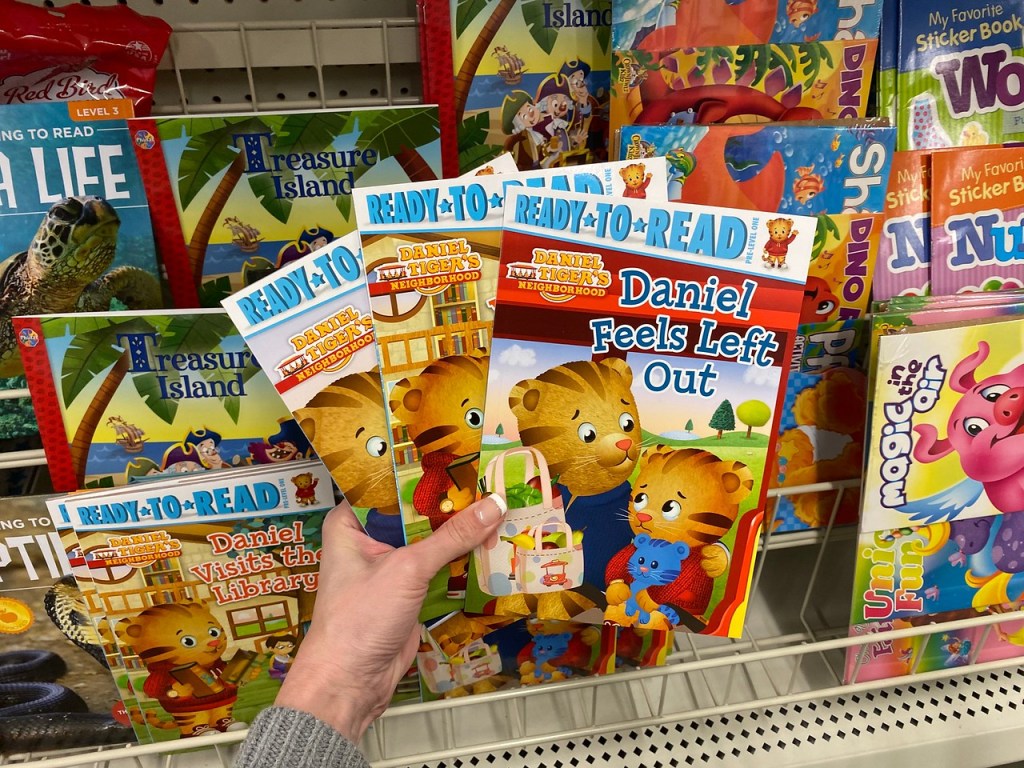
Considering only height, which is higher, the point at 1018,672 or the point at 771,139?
the point at 771,139

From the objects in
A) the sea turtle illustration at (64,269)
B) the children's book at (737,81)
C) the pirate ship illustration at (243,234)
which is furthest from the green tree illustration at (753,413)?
the sea turtle illustration at (64,269)

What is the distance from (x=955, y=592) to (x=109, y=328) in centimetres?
94

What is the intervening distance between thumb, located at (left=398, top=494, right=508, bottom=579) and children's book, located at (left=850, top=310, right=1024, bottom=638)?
39 cm

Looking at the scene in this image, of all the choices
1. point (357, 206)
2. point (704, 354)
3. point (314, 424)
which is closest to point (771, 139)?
point (704, 354)

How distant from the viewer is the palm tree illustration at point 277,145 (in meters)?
0.77

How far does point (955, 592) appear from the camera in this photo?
0.84 meters

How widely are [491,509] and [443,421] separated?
0.09m

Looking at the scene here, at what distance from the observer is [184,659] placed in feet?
2.66

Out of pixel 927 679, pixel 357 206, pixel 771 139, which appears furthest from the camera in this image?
pixel 927 679

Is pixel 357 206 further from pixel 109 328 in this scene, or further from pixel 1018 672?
pixel 1018 672

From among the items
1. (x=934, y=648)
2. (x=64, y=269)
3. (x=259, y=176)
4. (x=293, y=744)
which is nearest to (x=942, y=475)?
(x=934, y=648)

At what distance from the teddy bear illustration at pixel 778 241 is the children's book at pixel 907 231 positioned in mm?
261

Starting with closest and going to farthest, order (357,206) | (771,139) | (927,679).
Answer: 1. (357,206)
2. (771,139)
3. (927,679)

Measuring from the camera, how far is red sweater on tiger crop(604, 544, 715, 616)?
2.34 ft
